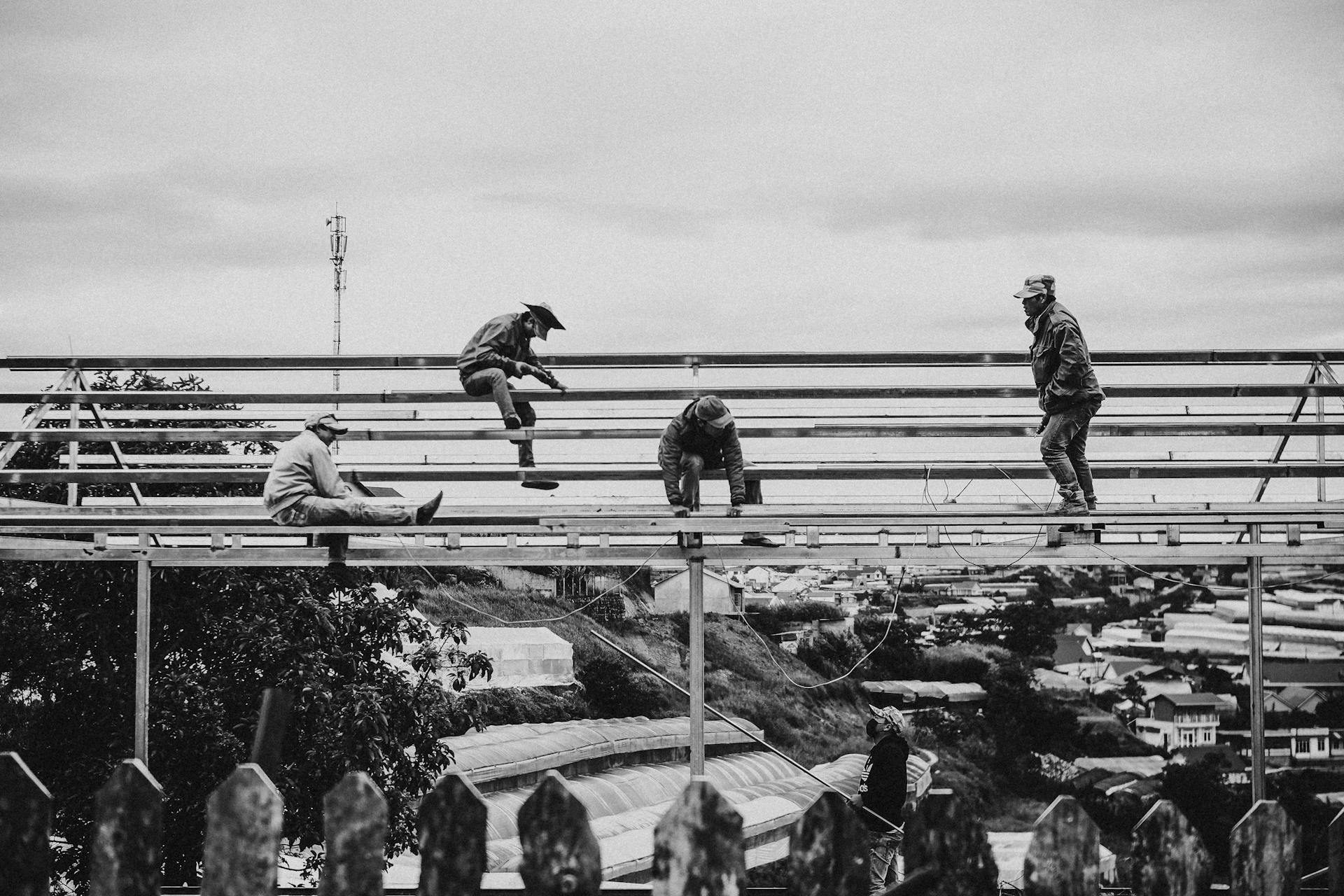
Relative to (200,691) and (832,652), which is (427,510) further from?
(832,652)

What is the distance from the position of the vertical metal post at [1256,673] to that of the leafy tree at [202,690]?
5967 millimetres

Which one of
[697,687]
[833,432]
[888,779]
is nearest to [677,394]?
[833,432]

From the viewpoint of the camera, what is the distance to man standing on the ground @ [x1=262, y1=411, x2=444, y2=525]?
7.26 m

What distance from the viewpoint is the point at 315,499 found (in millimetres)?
7312

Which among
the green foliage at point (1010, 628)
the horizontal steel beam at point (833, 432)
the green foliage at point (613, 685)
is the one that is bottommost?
the green foliage at point (613, 685)

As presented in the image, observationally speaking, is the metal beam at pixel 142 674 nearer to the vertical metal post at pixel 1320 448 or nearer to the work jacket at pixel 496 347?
the work jacket at pixel 496 347

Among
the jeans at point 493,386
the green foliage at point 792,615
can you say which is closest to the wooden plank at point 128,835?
the jeans at point 493,386

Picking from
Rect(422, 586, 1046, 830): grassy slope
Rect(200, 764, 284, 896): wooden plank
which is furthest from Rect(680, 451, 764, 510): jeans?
Rect(200, 764, 284, 896): wooden plank

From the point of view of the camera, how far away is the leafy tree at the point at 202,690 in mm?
9422

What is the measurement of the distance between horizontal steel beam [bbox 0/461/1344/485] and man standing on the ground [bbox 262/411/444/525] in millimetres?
2044

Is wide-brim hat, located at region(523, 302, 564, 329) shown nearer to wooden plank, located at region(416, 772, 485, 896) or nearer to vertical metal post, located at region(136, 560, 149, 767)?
Answer: vertical metal post, located at region(136, 560, 149, 767)

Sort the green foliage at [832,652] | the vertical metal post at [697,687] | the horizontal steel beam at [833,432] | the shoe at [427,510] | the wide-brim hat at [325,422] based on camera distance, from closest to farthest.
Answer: the vertical metal post at [697,687], the shoe at [427,510], the wide-brim hat at [325,422], the horizontal steel beam at [833,432], the green foliage at [832,652]

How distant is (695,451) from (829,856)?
601 centimetres

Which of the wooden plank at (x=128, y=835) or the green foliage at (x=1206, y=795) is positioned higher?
the wooden plank at (x=128, y=835)
